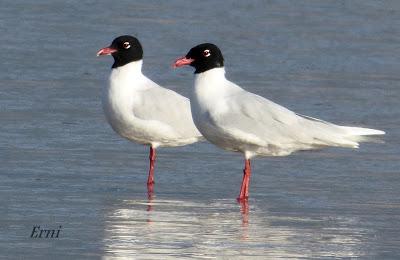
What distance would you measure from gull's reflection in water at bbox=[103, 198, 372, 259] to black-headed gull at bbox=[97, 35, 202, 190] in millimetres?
1630

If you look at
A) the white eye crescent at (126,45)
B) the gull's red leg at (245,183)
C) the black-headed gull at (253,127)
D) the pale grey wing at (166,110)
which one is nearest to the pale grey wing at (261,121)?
the black-headed gull at (253,127)

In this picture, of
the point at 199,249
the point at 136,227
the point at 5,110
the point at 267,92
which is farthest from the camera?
the point at 267,92

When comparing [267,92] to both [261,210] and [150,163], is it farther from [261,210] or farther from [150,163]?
[261,210]

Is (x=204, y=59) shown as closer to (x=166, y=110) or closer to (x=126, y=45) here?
(x=166, y=110)

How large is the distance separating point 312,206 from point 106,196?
5.54ft

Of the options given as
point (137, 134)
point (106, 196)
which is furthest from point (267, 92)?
point (106, 196)

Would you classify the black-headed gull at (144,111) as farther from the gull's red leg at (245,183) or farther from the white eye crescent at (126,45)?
the gull's red leg at (245,183)

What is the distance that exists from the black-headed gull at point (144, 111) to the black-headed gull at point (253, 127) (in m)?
0.80

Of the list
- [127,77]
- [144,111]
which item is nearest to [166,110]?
[144,111]

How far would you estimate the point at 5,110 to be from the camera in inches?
626

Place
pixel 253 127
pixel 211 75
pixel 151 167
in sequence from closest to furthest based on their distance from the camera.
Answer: pixel 253 127 → pixel 211 75 → pixel 151 167

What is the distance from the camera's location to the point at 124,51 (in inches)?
563

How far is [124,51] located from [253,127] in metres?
2.02

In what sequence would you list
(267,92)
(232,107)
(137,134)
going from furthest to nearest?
1. (267,92)
2. (137,134)
3. (232,107)
